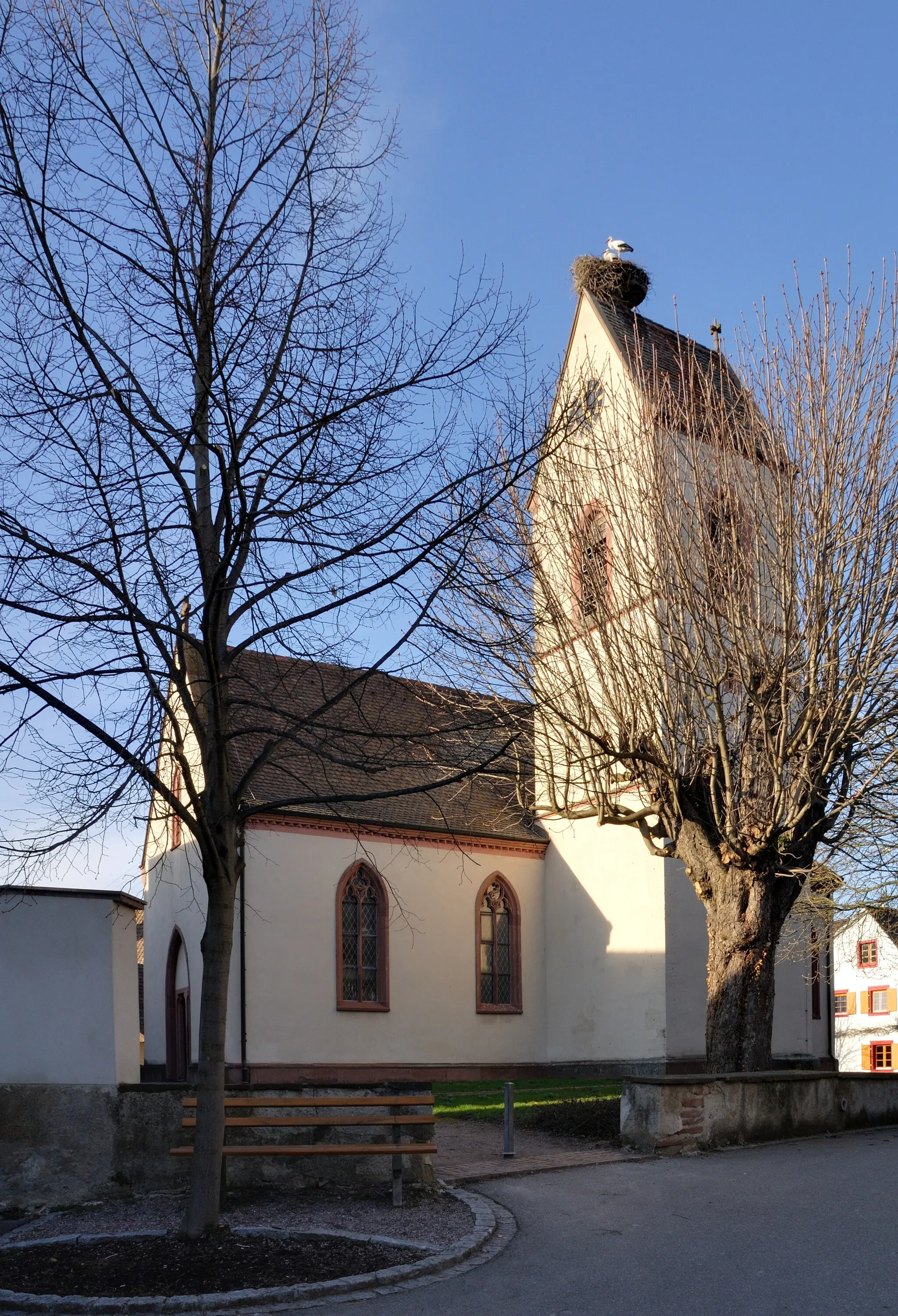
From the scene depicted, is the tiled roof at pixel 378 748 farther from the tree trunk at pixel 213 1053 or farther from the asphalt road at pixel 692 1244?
the asphalt road at pixel 692 1244

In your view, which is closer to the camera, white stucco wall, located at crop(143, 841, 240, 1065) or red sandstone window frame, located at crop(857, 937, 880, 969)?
white stucco wall, located at crop(143, 841, 240, 1065)

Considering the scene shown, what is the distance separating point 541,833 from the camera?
89.2 feet

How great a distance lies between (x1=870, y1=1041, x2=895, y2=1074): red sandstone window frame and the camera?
169 ft

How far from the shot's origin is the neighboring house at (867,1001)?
171 ft

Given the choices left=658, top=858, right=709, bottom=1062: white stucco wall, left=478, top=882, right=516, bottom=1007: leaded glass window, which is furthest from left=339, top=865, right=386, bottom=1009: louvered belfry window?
left=658, top=858, right=709, bottom=1062: white stucco wall

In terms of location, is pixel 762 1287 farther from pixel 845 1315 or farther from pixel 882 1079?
pixel 882 1079

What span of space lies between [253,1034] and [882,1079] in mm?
11637

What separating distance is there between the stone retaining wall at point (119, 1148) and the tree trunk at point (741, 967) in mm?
5264

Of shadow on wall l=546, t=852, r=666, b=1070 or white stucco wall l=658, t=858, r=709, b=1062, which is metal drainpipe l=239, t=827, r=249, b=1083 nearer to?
shadow on wall l=546, t=852, r=666, b=1070

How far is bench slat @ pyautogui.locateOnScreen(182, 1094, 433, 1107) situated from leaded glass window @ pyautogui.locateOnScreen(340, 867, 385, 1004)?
13740 millimetres

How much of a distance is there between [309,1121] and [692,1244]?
324 centimetres

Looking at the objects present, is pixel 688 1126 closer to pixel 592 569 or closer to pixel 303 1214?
pixel 303 1214

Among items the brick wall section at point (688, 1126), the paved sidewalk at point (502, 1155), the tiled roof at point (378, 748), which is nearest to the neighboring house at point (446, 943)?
the tiled roof at point (378, 748)

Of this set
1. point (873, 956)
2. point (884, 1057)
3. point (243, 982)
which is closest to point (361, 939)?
point (243, 982)
